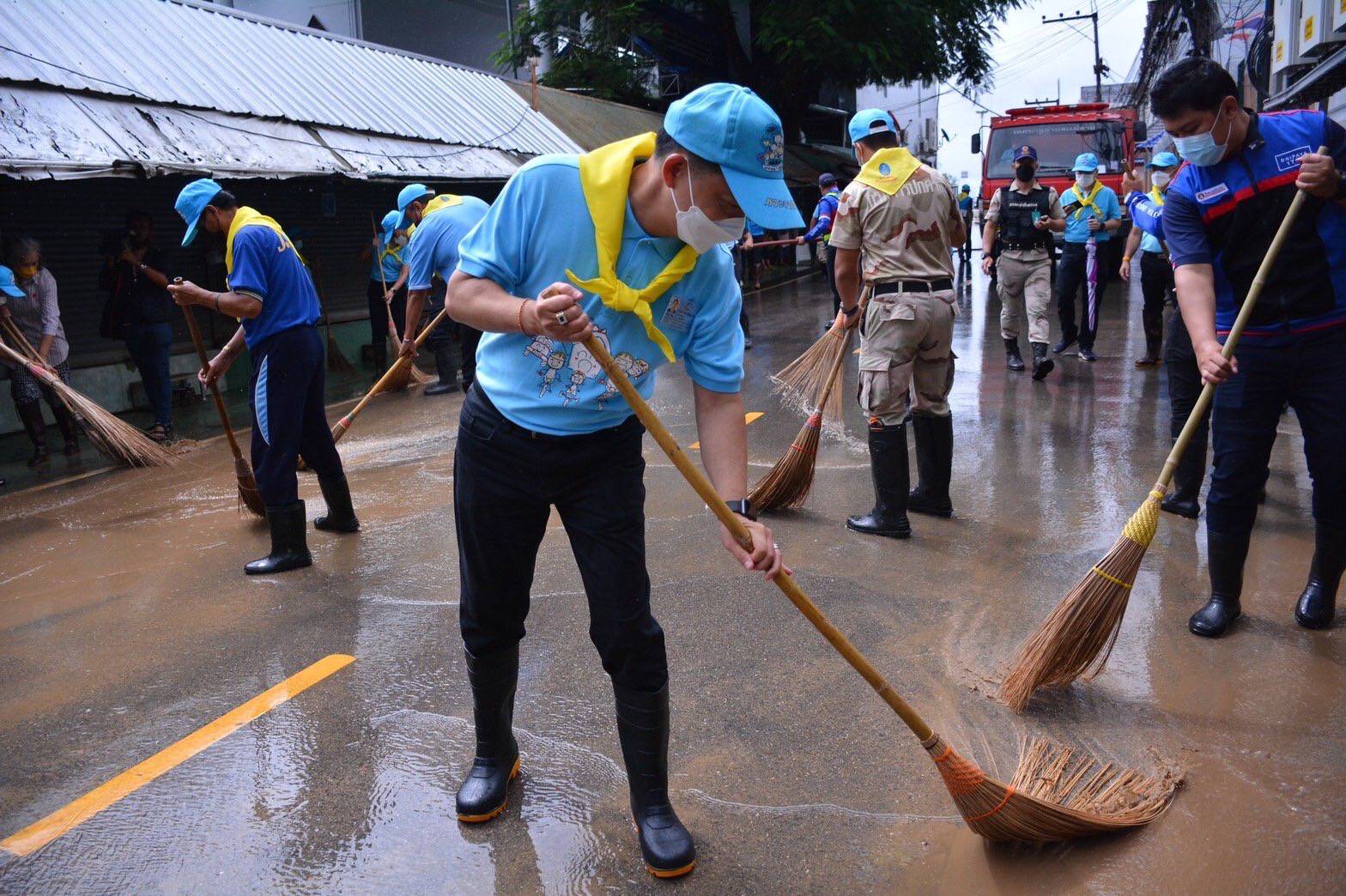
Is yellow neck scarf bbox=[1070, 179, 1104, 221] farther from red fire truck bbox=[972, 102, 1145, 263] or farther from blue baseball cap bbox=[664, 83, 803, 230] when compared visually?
blue baseball cap bbox=[664, 83, 803, 230]

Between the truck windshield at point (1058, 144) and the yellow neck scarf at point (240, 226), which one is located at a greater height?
the truck windshield at point (1058, 144)

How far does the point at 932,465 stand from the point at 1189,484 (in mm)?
1254

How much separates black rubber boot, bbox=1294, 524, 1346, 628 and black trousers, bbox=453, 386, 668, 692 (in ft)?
8.46

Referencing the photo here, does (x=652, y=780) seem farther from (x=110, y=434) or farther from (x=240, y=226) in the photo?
(x=110, y=434)

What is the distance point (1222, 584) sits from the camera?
370 cm

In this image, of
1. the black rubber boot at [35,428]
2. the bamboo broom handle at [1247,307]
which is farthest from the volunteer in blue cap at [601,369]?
the black rubber boot at [35,428]

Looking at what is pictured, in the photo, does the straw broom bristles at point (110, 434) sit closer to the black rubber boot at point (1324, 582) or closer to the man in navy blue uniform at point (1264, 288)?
the man in navy blue uniform at point (1264, 288)

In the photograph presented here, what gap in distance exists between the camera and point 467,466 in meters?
2.49

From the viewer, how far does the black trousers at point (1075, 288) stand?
945 cm

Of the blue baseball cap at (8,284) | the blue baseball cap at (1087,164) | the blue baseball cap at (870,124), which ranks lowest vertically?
the blue baseball cap at (8,284)

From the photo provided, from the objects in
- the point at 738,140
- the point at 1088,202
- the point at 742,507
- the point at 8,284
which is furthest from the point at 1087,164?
the point at 8,284

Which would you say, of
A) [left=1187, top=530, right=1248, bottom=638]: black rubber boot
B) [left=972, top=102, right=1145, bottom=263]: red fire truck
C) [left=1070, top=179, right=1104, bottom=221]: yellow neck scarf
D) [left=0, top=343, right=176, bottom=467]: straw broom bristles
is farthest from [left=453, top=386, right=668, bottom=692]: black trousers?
[left=972, top=102, right=1145, bottom=263]: red fire truck

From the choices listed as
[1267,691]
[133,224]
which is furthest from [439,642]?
[133,224]

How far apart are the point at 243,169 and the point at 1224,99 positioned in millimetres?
7558
